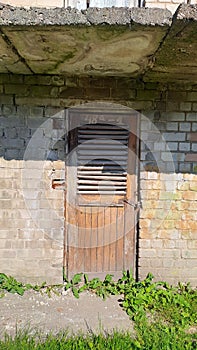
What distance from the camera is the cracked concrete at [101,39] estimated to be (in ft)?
6.28

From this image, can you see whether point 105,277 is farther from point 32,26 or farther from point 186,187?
point 32,26

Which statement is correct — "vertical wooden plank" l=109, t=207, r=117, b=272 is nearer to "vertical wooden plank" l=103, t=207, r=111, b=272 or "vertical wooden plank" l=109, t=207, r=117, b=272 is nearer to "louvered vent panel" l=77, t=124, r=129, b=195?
"vertical wooden plank" l=103, t=207, r=111, b=272

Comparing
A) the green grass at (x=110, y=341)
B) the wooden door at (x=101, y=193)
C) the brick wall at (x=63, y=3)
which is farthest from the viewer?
the wooden door at (x=101, y=193)

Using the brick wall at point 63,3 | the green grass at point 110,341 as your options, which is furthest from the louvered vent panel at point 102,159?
the green grass at point 110,341

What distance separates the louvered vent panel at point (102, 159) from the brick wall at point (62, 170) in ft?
0.73

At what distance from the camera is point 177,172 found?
4012 millimetres

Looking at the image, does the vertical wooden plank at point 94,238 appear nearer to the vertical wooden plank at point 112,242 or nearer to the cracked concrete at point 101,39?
the vertical wooden plank at point 112,242

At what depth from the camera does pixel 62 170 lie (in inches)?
156

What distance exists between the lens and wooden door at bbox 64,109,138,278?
13.0ft

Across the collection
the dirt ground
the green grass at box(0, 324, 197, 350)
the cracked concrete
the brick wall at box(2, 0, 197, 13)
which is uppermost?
the brick wall at box(2, 0, 197, 13)

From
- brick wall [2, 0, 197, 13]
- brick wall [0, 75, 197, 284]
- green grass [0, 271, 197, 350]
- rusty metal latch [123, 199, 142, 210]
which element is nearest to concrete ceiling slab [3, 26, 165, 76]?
brick wall [0, 75, 197, 284]

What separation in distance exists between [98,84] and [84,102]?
25 centimetres

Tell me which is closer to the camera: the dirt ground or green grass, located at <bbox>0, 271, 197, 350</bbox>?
green grass, located at <bbox>0, 271, 197, 350</bbox>

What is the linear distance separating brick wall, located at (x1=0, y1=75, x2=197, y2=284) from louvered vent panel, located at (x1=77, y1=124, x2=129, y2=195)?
222 mm
